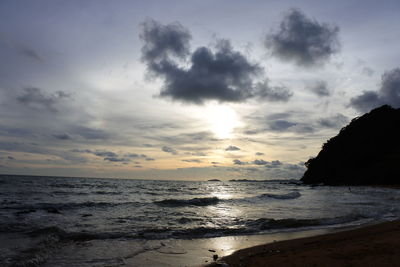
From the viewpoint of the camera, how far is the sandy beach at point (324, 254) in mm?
6334

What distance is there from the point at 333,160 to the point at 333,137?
31.2 feet

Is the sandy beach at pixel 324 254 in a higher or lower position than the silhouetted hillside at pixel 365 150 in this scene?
lower

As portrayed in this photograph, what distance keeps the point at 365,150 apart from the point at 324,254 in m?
83.2

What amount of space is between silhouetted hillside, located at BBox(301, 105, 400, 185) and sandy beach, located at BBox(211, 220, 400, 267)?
65.4 m

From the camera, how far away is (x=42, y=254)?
8.36 meters

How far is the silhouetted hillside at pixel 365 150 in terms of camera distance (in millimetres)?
69000

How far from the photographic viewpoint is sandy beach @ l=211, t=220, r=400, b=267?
6.33m

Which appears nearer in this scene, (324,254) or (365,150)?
(324,254)

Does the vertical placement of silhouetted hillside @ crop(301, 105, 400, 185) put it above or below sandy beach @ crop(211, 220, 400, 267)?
above

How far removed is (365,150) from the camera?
78375mm

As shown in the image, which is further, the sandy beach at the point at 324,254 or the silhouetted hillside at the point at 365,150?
the silhouetted hillside at the point at 365,150

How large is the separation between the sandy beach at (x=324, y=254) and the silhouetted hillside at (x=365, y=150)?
65.4 m

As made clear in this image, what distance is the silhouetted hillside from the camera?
69000 millimetres

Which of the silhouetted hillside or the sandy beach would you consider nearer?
the sandy beach
